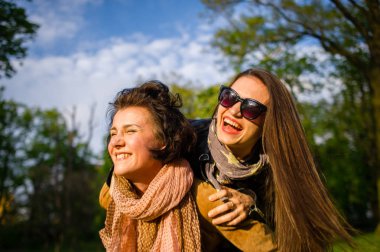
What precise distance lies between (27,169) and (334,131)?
26921 millimetres

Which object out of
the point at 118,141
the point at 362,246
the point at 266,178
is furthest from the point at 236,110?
the point at 362,246

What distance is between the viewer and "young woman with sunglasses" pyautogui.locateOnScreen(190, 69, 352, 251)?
2.47m

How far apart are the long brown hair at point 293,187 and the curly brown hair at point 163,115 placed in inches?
23.9

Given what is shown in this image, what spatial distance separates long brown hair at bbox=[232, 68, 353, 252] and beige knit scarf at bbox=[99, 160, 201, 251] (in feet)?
2.01

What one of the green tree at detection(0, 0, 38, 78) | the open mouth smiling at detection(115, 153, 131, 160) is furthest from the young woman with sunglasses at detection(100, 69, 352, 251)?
the green tree at detection(0, 0, 38, 78)

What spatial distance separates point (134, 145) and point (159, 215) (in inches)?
19.8

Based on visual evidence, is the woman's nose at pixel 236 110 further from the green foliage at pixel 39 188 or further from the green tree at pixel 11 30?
the green foliage at pixel 39 188

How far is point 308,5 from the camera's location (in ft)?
42.1

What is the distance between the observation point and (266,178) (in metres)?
2.85

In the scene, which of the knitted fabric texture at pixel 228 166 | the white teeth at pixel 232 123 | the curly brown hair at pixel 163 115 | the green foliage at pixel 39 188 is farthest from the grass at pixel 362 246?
the green foliage at pixel 39 188

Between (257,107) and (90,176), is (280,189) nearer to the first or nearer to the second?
(257,107)

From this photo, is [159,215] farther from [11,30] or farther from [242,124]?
[11,30]

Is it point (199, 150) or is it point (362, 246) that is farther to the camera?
point (362, 246)

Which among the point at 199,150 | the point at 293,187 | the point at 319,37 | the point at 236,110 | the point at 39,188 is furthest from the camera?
the point at 39,188
